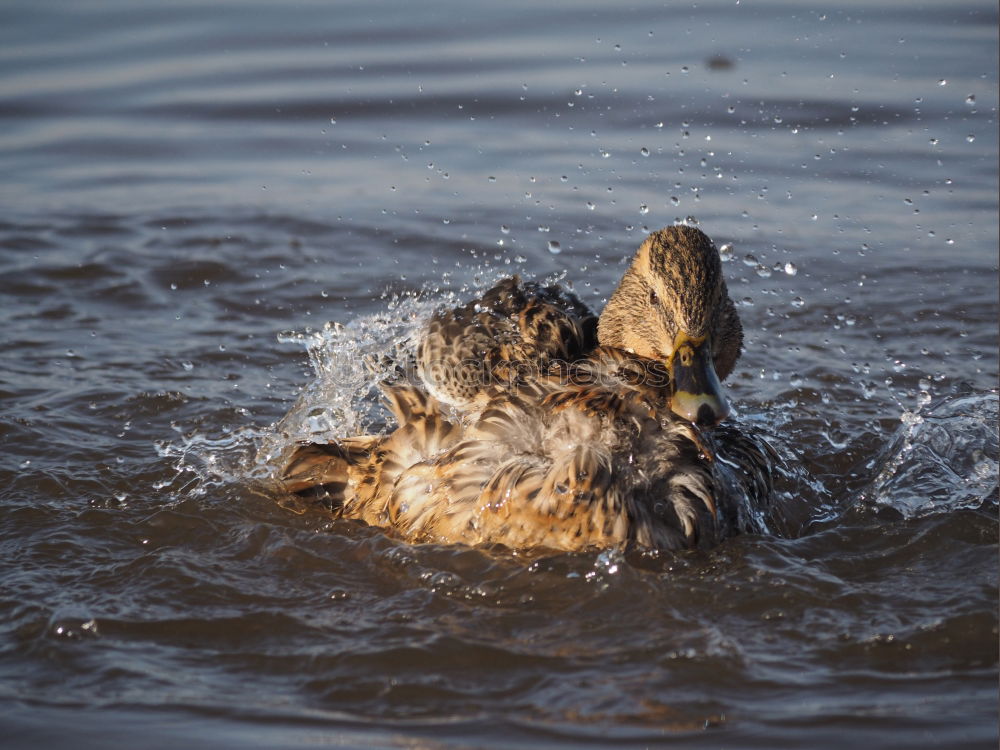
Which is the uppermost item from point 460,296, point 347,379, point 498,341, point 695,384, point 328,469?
point 460,296

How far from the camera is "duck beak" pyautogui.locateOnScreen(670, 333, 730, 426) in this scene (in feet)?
14.1

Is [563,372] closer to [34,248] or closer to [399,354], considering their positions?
[399,354]

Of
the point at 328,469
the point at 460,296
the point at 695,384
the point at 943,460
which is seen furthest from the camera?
the point at 460,296

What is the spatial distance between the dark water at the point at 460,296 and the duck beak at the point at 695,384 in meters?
0.52

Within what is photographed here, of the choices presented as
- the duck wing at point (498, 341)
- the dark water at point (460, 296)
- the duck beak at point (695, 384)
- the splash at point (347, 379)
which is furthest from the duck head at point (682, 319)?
the splash at point (347, 379)

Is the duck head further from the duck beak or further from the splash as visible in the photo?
the splash

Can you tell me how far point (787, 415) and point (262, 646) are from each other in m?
3.13

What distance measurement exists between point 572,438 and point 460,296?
2920 millimetres

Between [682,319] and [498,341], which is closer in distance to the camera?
[682,319]

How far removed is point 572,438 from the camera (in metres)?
4.43

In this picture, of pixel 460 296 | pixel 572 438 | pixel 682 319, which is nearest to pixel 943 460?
pixel 682 319

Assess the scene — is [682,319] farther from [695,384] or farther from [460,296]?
[460,296]

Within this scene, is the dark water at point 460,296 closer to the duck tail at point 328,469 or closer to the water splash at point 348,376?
the water splash at point 348,376

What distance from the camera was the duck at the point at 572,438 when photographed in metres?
4.32
